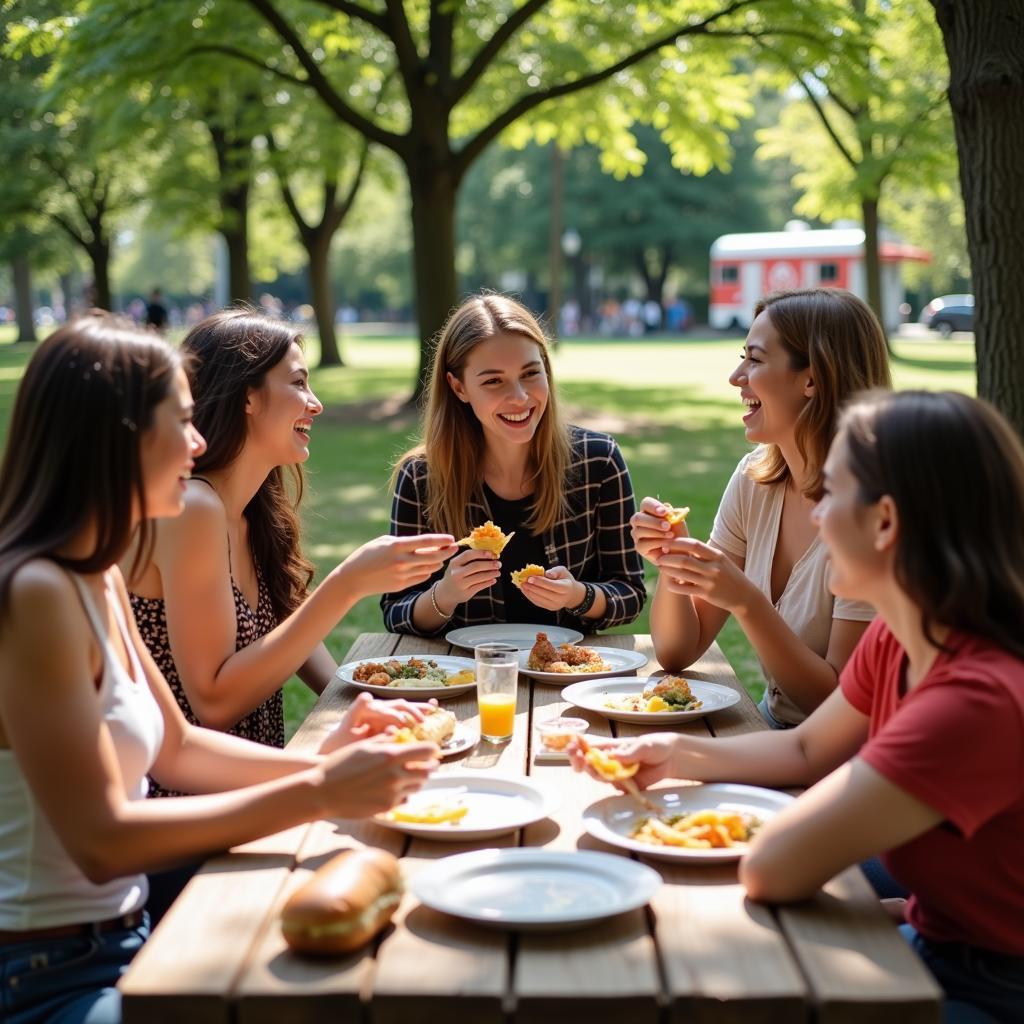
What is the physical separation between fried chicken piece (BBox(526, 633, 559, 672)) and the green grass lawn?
1111 mm

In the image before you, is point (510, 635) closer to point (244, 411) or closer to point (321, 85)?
point (244, 411)

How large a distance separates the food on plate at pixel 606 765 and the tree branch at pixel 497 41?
40.8 feet

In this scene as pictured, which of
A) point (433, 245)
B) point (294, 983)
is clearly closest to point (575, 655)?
point (294, 983)

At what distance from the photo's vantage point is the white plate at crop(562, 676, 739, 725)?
10.4 feet

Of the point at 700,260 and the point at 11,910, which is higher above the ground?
the point at 700,260

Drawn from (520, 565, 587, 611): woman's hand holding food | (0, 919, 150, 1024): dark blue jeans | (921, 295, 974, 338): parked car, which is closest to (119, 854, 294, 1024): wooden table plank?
(0, 919, 150, 1024): dark blue jeans

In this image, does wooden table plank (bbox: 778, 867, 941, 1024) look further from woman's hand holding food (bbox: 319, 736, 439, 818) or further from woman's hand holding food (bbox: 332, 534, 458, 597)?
woman's hand holding food (bbox: 332, 534, 458, 597)

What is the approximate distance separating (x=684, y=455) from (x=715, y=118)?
15.2 feet

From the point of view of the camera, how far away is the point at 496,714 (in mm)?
3080

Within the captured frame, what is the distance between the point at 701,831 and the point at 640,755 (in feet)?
0.94

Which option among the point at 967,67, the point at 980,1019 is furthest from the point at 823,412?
the point at 967,67

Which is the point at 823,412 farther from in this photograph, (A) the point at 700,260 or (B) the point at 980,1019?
(A) the point at 700,260

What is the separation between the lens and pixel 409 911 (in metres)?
2.11

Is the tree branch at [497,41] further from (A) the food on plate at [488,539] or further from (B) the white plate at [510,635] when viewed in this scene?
(A) the food on plate at [488,539]
